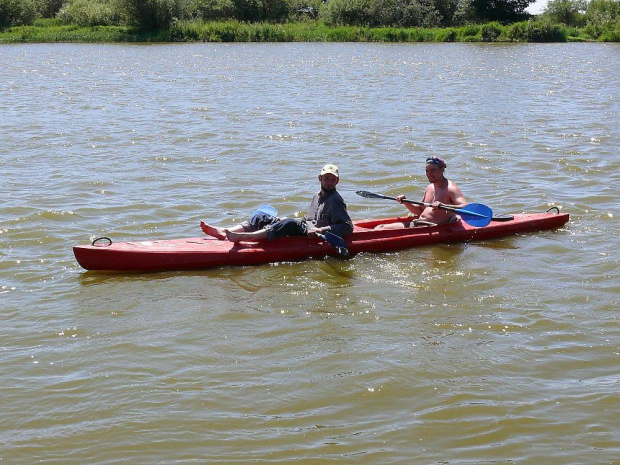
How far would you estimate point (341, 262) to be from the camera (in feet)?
26.4

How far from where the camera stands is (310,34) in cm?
4691

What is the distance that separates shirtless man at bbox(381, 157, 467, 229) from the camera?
8.55 metres

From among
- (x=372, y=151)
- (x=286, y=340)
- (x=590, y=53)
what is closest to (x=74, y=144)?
(x=372, y=151)

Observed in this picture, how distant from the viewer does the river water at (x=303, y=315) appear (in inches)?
190

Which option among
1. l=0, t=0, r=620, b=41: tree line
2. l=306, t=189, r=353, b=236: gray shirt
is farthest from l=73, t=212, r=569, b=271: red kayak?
l=0, t=0, r=620, b=41: tree line

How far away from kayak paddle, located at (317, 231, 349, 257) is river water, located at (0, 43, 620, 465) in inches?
6.8

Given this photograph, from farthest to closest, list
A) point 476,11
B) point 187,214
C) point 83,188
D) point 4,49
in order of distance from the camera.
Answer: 1. point 476,11
2. point 4,49
3. point 83,188
4. point 187,214

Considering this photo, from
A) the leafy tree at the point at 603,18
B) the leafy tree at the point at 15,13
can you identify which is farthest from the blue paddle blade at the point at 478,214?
the leafy tree at the point at 15,13

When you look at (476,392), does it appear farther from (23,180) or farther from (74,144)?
(74,144)

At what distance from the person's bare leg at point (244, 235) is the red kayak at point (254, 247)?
0.17ft

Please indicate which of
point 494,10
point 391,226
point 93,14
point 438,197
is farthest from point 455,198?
point 494,10

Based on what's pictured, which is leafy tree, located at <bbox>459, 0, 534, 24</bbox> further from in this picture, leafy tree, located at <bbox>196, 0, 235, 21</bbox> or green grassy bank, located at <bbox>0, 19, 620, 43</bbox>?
leafy tree, located at <bbox>196, 0, 235, 21</bbox>

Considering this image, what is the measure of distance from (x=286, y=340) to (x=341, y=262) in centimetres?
203

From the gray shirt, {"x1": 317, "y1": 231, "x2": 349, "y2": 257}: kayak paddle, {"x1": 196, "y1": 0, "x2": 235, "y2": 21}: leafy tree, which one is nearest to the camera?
{"x1": 317, "y1": 231, "x2": 349, "y2": 257}: kayak paddle
